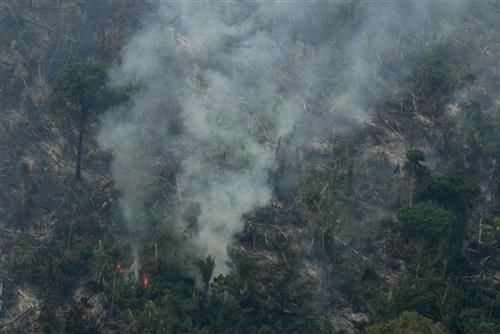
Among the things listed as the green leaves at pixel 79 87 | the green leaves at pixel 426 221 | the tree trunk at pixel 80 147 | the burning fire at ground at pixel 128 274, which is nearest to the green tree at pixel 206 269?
the burning fire at ground at pixel 128 274

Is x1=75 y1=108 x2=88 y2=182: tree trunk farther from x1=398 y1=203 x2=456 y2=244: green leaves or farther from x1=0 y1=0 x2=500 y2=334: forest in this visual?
x1=398 y1=203 x2=456 y2=244: green leaves

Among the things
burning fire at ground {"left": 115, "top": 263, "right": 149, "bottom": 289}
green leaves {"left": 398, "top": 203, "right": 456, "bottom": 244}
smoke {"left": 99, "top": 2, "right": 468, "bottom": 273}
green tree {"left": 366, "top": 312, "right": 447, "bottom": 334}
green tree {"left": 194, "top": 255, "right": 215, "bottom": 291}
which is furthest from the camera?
smoke {"left": 99, "top": 2, "right": 468, "bottom": 273}

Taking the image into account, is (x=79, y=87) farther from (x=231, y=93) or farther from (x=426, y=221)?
(x=426, y=221)

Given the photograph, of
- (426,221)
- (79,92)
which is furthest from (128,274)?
(426,221)

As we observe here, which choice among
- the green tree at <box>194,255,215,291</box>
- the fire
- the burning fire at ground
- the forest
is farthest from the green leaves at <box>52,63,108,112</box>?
the green tree at <box>194,255,215,291</box>

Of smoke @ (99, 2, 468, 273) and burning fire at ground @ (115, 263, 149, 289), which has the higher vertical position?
smoke @ (99, 2, 468, 273)

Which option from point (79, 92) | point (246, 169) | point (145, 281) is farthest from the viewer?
point (246, 169)
